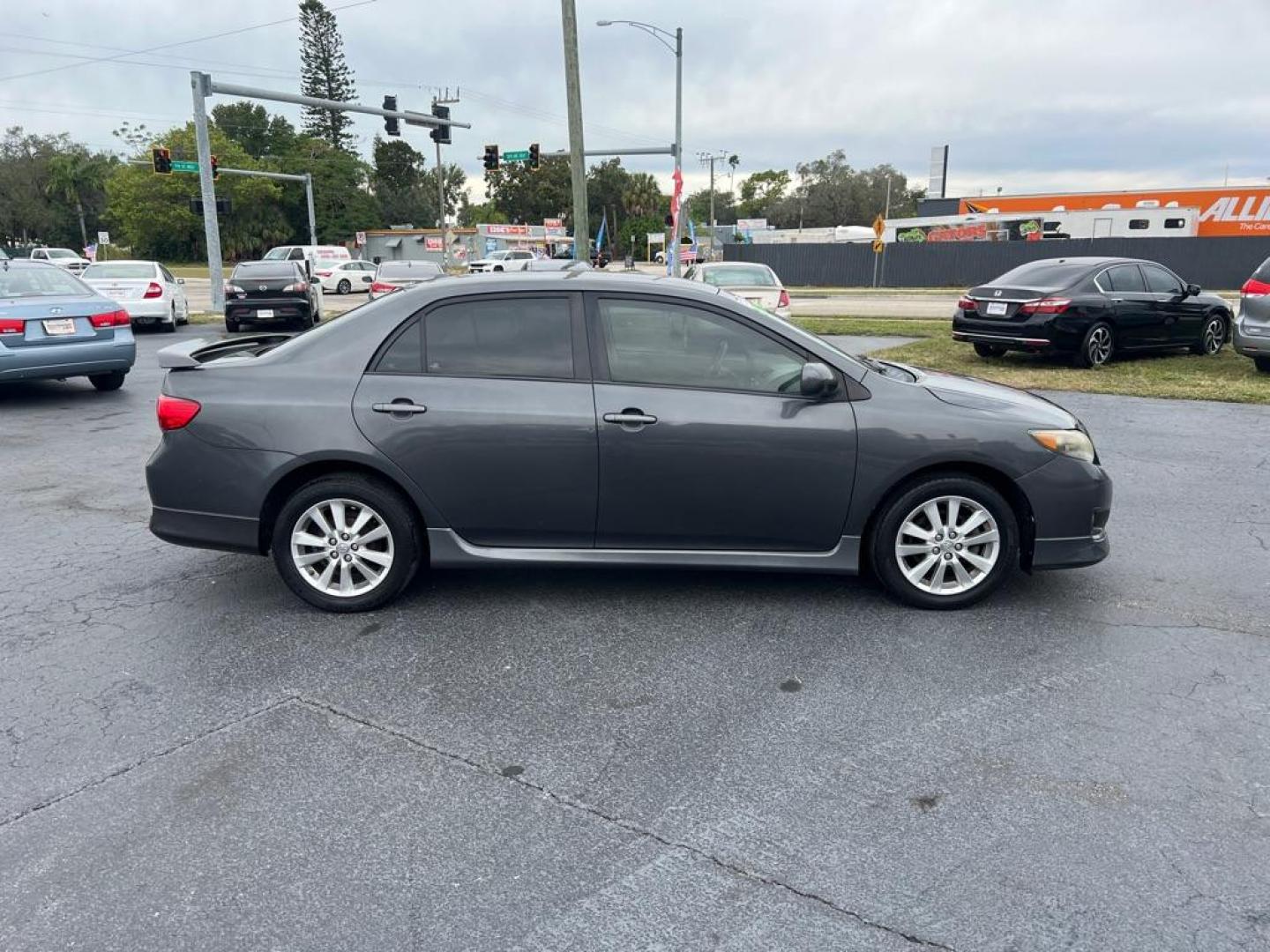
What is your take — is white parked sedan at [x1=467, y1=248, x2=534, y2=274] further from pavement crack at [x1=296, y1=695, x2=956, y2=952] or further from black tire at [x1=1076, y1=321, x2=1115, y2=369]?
pavement crack at [x1=296, y1=695, x2=956, y2=952]

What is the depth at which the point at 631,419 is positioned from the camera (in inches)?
173

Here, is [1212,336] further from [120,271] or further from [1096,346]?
[120,271]

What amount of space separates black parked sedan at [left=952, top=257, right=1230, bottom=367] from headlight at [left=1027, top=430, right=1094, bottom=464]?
8740 millimetres

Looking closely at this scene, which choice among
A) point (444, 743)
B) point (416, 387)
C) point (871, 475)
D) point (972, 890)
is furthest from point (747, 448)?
point (972, 890)

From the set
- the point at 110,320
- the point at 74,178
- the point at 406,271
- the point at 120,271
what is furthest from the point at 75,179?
the point at 110,320

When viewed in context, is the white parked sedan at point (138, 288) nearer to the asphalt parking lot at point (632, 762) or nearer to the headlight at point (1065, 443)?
the asphalt parking lot at point (632, 762)

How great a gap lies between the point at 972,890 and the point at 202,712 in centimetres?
284

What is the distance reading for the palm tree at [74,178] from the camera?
3605 inches

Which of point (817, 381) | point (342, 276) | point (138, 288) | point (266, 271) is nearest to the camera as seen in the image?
point (817, 381)

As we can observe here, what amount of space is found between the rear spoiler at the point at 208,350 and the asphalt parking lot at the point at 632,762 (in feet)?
3.94

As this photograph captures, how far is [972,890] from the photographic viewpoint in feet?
8.64

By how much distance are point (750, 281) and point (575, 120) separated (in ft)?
21.7

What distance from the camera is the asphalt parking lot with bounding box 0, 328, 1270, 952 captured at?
255 centimetres

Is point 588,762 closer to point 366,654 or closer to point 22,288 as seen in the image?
point 366,654
